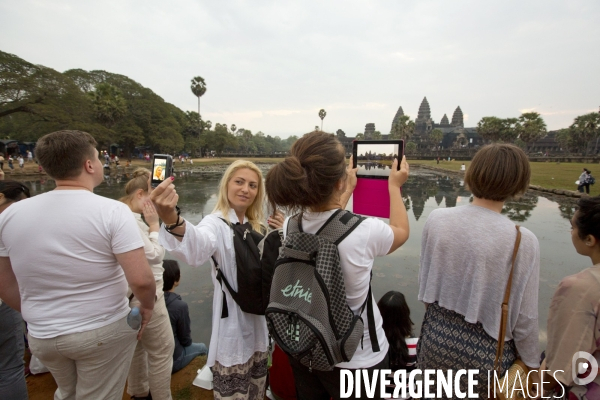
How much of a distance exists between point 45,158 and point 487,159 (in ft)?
7.02

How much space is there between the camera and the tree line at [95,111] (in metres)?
24.4

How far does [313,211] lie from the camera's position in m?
1.28

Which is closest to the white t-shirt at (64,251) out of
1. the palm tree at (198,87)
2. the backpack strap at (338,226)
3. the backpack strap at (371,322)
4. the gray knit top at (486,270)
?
the backpack strap at (338,226)

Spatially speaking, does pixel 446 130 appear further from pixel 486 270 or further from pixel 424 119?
pixel 486 270

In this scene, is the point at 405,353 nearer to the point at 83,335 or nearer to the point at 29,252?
the point at 83,335

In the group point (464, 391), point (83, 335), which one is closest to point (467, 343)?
point (464, 391)

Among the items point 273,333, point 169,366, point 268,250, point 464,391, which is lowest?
point 169,366

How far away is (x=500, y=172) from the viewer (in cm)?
133

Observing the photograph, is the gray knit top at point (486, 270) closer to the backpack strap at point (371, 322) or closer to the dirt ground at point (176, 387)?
the backpack strap at point (371, 322)

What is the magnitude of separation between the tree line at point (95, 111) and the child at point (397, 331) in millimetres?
32725

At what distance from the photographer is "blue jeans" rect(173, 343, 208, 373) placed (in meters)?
2.68

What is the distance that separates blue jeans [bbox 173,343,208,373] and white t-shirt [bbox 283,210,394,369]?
6.67 feet

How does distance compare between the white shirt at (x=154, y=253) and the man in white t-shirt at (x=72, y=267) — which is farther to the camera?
the white shirt at (x=154, y=253)

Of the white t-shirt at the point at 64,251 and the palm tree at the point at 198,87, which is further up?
the palm tree at the point at 198,87
